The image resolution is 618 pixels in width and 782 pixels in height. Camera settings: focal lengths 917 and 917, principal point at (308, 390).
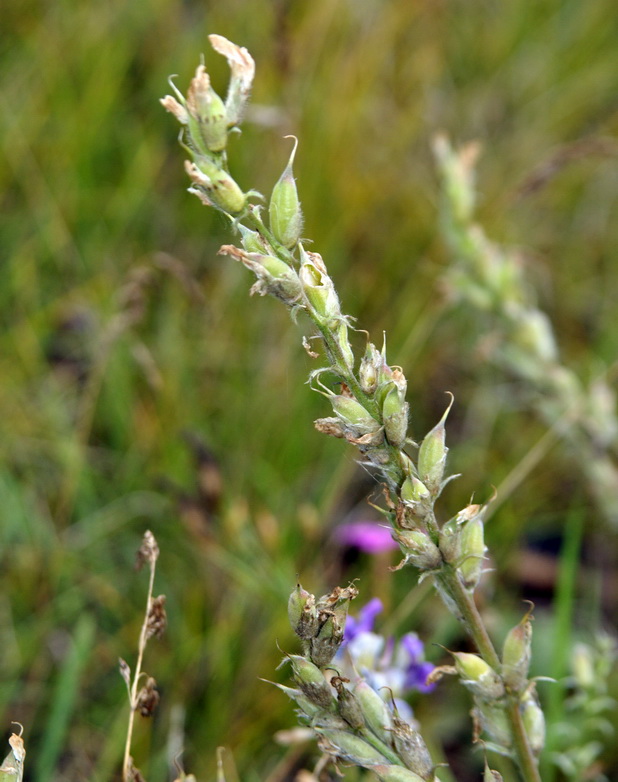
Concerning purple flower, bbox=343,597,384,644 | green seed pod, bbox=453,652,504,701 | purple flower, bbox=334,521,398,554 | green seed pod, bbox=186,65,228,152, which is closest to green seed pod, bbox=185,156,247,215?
green seed pod, bbox=186,65,228,152

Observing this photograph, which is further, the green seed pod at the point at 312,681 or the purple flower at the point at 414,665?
the purple flower at the point at 414,665

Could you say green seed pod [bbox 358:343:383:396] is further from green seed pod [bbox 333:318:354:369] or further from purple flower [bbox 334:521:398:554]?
purple flower [bbox 334:521:398:554]

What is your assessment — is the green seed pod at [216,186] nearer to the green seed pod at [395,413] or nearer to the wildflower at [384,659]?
the green seed pod at [395,413]

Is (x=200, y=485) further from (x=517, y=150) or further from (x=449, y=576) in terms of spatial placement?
(x=517, y=150)

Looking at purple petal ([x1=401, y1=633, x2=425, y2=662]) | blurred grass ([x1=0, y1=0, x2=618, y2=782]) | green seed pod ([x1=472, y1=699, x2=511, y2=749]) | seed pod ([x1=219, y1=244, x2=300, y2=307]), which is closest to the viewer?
seed pod ([x1=219, y1=244, x2=300, y2=307])

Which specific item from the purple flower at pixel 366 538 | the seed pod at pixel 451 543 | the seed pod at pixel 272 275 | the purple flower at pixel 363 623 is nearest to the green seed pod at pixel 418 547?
the seed pod at pixel 451 543

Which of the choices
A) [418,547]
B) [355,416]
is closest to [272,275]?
[355,416]
